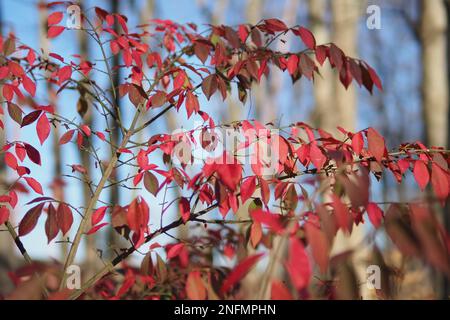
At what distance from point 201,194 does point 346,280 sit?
63 cm

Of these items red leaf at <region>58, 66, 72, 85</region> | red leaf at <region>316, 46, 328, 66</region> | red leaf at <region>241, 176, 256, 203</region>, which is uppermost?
red leaf at <region>316, 46, 328, 66</region>

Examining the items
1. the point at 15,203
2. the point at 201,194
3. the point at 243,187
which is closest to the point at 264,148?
the point at 243,187

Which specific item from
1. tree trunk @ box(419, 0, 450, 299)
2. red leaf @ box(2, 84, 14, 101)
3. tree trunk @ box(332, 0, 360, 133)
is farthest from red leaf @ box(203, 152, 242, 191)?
tree trunk @ box(332, 0, 360, 133)

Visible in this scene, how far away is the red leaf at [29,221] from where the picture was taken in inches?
44.4

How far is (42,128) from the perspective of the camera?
1.38 m

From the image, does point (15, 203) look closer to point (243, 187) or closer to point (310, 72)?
point (243, 187)

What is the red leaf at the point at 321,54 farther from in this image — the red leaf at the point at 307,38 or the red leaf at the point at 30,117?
the red leaf at the point at 30,117

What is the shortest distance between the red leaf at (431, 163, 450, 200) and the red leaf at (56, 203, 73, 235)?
1.00 m

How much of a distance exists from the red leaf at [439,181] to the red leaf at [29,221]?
1055mm

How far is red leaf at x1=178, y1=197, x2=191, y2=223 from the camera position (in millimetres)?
1288

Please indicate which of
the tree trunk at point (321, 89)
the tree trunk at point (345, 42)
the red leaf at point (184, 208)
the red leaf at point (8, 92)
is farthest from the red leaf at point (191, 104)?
the tree trunk at point (345, 42)

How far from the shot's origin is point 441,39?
13.6 feet

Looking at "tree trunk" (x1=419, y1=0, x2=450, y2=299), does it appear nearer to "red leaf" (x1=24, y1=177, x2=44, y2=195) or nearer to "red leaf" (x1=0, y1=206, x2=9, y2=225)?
"red leaf" (x1=24, y1=177, x2=44, y2=195)

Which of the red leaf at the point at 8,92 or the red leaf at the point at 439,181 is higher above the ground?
the red leaf at the point at 8,92
